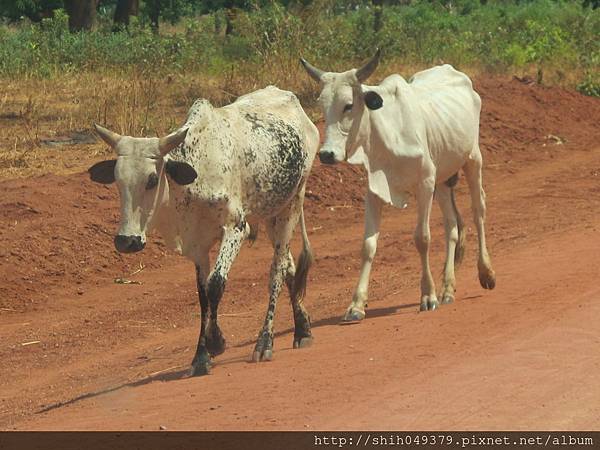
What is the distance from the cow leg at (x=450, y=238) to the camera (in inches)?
404

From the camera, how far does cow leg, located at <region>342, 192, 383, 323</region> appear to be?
9578 millimetres

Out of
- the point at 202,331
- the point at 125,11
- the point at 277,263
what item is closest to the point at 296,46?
the point at 277,263

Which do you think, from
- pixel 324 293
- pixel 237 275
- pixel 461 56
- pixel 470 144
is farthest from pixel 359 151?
pixel 461 56

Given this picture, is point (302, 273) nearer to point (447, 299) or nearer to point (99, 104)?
point (447, 299)

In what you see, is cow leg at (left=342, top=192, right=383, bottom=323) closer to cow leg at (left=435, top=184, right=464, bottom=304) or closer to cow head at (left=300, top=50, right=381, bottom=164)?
cow head at (left=300, top=50, right=381, bottom=164)

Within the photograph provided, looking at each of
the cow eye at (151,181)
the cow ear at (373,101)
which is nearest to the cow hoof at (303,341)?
the cow eye at (151,181)

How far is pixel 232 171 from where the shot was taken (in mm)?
8312

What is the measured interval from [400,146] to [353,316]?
135cm

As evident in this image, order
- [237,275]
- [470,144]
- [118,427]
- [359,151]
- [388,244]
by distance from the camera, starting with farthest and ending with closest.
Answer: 1. [388,244]
2. [237,275]
3. [470,144]
4. [359,151]
5. [118,427]

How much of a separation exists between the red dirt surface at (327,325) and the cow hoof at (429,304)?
0.18m

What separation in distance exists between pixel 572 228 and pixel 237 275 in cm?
323

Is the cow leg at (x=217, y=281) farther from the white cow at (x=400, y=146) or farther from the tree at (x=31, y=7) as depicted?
the tree at (x=31, y=7)

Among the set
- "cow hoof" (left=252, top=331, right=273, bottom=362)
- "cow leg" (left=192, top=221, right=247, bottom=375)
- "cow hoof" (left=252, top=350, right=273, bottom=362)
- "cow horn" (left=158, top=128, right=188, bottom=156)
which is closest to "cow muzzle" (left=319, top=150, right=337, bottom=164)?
"cow leg" (left=192, top=221, right=247, bottom=375)

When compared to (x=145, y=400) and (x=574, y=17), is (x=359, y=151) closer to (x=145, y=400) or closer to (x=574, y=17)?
(x=145, y=400)
